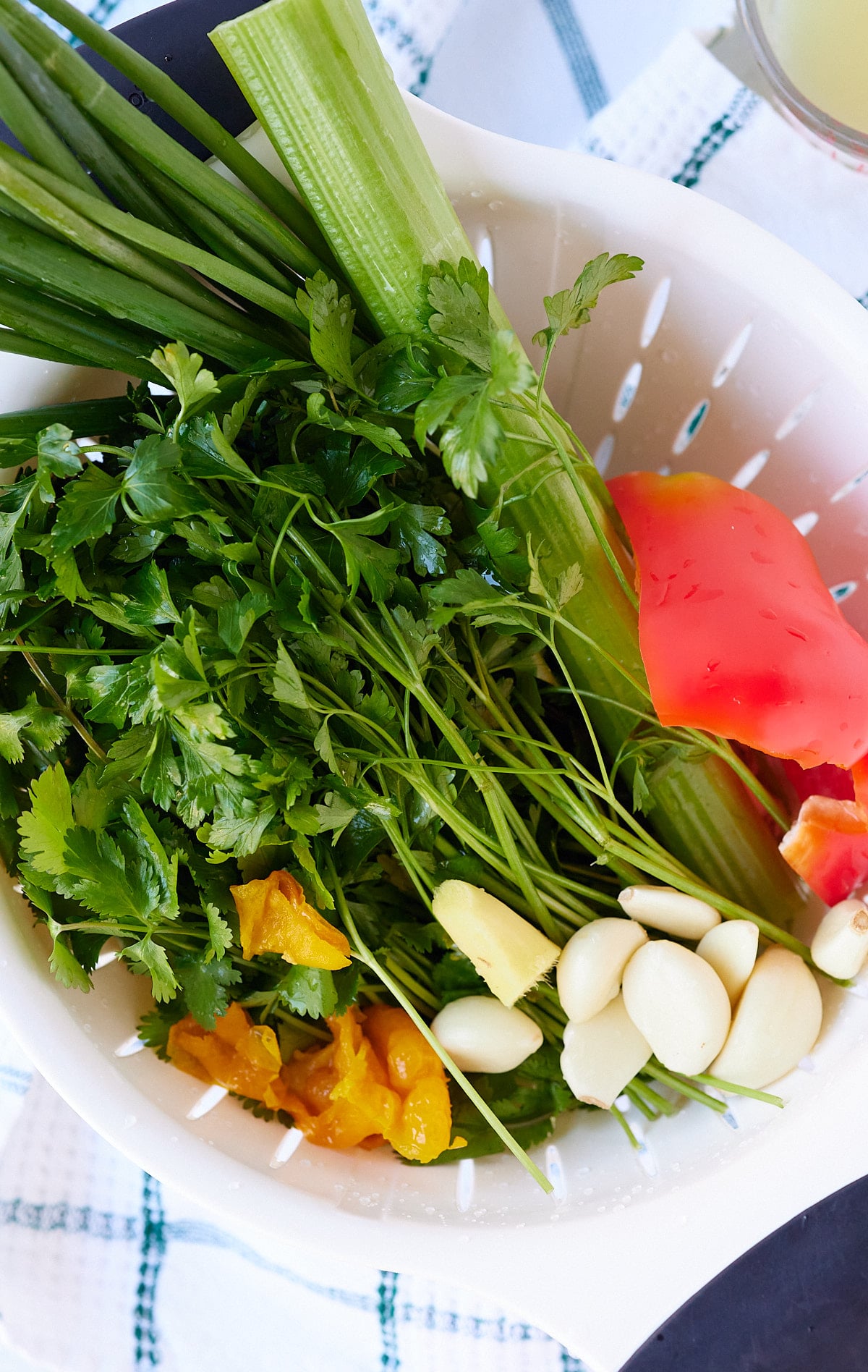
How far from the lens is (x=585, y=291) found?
694 millimetres

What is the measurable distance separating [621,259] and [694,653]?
293 millimetres

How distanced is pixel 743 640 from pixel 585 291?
291mm

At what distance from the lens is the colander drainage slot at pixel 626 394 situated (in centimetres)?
98

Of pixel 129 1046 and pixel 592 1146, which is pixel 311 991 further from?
pixel 592 1146

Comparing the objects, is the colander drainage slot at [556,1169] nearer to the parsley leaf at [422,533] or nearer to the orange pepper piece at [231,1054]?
the orange pepper piece at [231,1054]

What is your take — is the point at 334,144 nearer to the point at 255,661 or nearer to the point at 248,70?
the point at 248,70

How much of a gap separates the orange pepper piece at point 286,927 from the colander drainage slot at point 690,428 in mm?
587

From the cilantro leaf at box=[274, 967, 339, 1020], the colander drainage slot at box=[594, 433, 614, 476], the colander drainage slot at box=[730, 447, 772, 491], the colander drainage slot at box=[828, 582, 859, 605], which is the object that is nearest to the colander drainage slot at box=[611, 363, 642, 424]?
the colander drainage slot at box=[594, 433, 614, 476]

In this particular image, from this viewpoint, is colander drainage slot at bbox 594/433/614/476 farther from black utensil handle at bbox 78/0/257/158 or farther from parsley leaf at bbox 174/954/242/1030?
parsley leaf at bbox 174/954/242/1030

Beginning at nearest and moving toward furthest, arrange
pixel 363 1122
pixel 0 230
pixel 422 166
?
pixel 0 230 → pixel 422 166 → pixel 363 1122

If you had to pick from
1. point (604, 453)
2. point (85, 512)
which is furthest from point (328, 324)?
point (604, 453)

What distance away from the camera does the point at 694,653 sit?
2.53ft

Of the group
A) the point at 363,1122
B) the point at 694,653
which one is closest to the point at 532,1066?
the point at 363,1122

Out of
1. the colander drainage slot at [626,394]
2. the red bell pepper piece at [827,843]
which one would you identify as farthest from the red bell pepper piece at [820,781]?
the colander drainage slot at [626,394]
